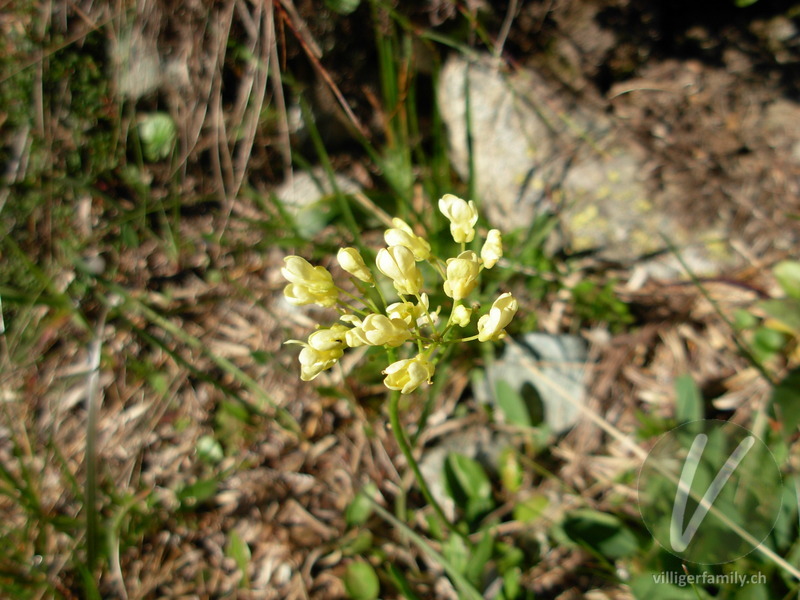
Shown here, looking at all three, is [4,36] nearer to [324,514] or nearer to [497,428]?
[324,514]

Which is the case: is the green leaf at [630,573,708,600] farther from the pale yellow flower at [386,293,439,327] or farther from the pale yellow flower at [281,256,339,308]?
the pale yellow flower at [281,256,339,308]

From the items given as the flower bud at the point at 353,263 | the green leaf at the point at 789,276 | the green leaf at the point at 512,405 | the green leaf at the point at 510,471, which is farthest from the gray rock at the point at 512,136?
the flower bud at the point at 353,263

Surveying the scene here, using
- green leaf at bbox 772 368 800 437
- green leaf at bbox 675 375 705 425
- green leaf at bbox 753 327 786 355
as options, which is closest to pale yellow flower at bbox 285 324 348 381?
green leaf at bbox 675 375 705 425

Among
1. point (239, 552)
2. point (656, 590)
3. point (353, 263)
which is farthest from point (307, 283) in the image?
point (656, 590)

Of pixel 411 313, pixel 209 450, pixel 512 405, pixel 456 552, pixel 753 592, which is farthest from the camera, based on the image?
pixel 209 450

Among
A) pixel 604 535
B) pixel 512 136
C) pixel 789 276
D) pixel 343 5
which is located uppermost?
pixel 343 5

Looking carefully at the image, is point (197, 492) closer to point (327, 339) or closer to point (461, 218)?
point (327, 339)

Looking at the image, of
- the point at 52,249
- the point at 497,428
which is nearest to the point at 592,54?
the point at 497,428
